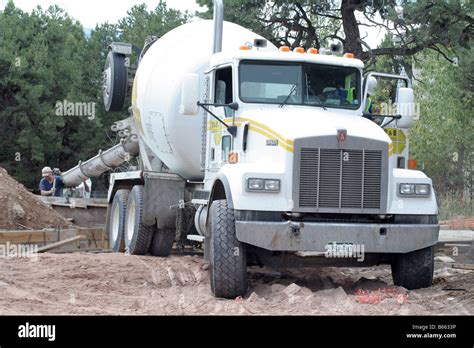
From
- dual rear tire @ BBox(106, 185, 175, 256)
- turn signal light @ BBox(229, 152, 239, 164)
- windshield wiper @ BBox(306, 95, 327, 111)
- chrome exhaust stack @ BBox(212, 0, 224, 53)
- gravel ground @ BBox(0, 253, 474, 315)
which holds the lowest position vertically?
gravel ground @ BBox(0, 253, 474, 315)

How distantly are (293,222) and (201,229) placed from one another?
283 cm

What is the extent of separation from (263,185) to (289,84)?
2057 millimetres

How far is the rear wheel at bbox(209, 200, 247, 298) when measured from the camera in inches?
405

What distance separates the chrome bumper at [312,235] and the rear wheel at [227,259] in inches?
9.9

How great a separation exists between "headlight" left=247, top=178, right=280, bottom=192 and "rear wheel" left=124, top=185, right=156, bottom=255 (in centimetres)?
493

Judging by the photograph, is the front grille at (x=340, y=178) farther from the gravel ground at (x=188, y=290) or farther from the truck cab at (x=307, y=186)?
the gravel ground at (x=188, y=290)

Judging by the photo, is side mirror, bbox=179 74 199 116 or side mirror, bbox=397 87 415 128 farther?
side mirror, bbox=397 87 415 128

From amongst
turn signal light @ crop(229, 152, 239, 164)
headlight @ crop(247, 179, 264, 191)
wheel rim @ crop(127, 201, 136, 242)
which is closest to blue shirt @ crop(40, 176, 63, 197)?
wheel rim @ crop(127, 201, 136, 242)

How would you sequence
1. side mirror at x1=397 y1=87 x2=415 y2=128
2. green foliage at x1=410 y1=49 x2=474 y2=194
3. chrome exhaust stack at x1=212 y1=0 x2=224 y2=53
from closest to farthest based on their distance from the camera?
side mirror at x1=397 y1=87 x2=415 y2=128, chrome exhaust stack at x1=212 y1=0 x2=224 y2=53, green foliage at x1=410 y1=49 x2=474 y2=194

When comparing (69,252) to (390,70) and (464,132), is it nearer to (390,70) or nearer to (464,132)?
(390,70)

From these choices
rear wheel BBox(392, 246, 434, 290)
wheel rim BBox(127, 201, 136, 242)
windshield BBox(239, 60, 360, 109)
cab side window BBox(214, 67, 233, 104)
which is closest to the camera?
rear wheel BBox(392, 246, 434, 290)

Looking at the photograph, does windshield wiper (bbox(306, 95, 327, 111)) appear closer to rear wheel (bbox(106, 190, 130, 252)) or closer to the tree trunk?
rear wheel (bbox(106, 190, 130, 252))
